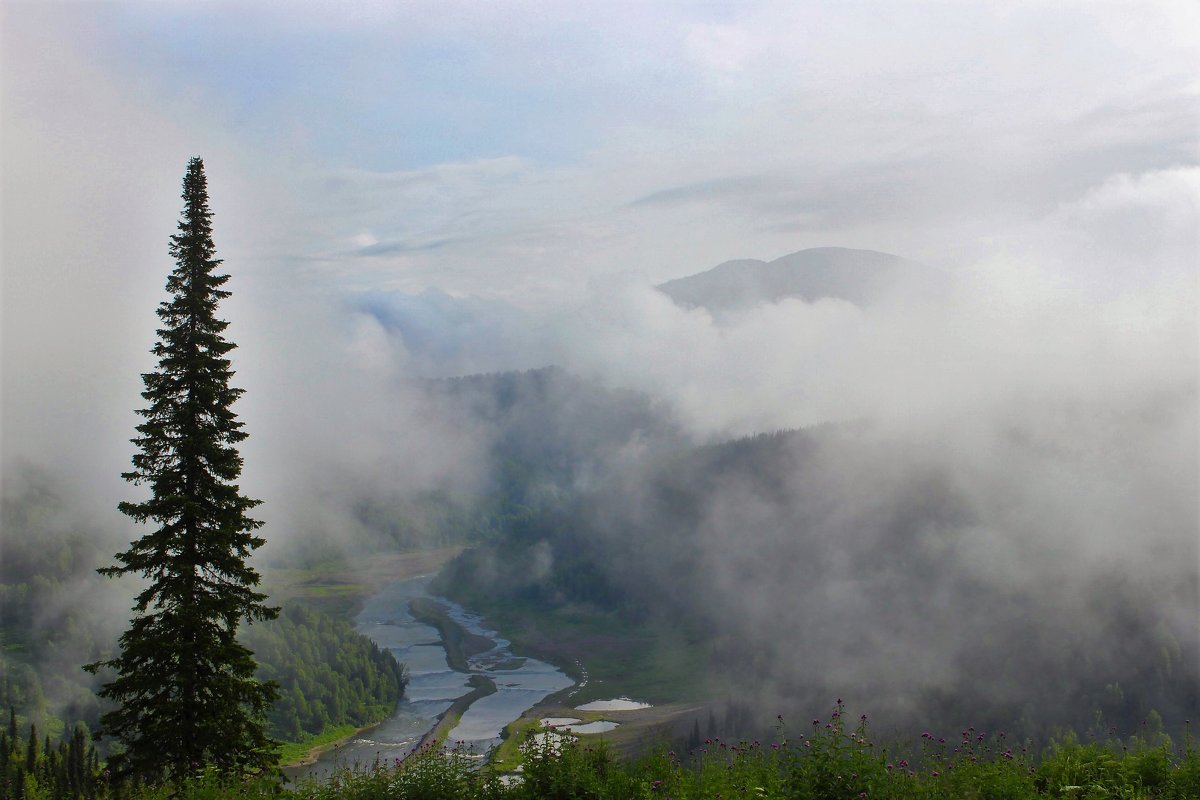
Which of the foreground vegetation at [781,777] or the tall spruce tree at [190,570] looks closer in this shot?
the foreground vegetation at [781,777]

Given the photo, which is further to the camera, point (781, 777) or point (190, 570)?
point (190, 570)

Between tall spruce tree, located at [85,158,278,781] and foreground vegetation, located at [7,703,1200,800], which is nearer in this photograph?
foreground vegetation, located at [7,703,1200,800]

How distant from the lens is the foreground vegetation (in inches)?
653

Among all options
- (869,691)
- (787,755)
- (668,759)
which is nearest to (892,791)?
(787,755)

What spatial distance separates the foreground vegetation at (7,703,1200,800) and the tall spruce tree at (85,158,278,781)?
582 cm

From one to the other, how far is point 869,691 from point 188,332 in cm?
19837

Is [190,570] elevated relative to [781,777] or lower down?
elevated

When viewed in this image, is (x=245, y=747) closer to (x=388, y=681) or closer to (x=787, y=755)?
(x=787, y=755)

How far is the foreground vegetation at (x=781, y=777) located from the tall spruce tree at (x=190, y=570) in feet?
19.1

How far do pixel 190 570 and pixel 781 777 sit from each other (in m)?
18.1

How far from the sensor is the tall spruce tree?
25141 mm

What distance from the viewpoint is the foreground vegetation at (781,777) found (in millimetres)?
16594

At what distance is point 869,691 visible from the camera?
197375 millimetres

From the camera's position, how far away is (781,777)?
700 inches
